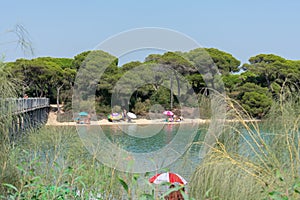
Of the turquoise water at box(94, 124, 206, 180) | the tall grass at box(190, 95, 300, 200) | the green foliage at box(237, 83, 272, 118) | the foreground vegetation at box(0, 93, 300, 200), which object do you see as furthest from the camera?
the green foliage at box(237, 83, 272, 118)

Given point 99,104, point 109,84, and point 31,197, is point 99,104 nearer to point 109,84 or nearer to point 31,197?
point 109,84

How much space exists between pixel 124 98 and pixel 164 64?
1.15 m

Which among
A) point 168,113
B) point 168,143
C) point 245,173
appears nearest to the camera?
point 245,173

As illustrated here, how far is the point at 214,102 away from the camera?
402cm

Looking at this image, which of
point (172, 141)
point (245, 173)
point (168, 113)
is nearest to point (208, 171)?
point (245, 173)

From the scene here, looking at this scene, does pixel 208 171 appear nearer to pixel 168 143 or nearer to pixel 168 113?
pixel 168 143

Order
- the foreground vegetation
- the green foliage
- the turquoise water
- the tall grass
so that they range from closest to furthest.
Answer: the foreground vegetation
the tall grass
the turquoise water
the green foliage

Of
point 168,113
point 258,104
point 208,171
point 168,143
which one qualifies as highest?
point 258,104

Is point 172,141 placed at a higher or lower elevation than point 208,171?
lower

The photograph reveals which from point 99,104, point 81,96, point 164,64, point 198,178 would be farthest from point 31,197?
point 99,104

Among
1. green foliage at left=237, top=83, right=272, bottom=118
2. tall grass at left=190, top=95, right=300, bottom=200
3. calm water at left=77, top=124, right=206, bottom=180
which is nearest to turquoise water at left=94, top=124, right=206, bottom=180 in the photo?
calm water at left=77, top=124, right=206, bottom=180

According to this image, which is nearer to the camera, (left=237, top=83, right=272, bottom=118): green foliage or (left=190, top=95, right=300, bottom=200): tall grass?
(left=190, top=95, right=300, bottom=200): tall grass

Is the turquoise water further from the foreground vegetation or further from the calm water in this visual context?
the foreground vegetation

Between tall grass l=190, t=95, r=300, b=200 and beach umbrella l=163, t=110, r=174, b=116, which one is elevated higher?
beach umbrella l=163, t=110, r=174, b=116
